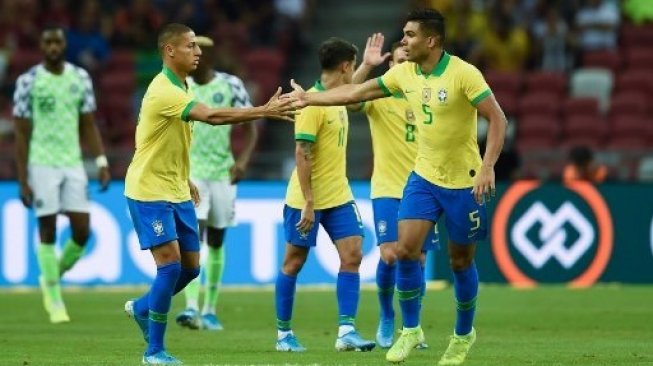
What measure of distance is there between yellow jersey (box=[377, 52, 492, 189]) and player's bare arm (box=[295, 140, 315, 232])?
4.14 feet

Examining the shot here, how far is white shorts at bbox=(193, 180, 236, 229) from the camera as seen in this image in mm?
16500

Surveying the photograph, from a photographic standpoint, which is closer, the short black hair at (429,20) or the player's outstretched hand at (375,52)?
the short black hair at (429,20)

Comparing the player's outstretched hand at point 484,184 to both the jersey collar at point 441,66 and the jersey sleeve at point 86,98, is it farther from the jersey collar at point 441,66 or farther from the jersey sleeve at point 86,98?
the jersey sleeve at point 86,98

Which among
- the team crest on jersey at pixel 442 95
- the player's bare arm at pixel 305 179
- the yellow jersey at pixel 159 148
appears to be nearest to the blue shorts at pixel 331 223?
the player's bare arm at pixel 305 179

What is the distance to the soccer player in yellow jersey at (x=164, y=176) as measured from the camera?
39.6ft

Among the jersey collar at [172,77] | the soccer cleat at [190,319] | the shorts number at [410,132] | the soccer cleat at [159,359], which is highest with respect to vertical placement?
the jersey collar at [172,77]

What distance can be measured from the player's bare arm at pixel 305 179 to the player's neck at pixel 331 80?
0.48 meters

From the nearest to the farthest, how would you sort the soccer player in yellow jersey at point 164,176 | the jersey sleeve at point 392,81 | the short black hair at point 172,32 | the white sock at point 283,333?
1. the soccer player in yellow jersey at point 164,176
2. the short black hair at point 172,32
3. the jersey sleeve at point 392,81
4. the white sock at point 283,333

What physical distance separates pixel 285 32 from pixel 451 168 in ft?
56.7

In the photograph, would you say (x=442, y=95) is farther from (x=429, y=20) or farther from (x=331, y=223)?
(x=331, y=223)

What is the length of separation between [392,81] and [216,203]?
4.42 meters

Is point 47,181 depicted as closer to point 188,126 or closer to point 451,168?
point 188,126

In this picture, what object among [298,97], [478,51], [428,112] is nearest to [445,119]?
[428,112]

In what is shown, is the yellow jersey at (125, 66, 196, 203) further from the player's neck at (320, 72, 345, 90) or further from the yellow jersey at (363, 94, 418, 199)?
the yellow jersey at (363, 94, 418, 199)
